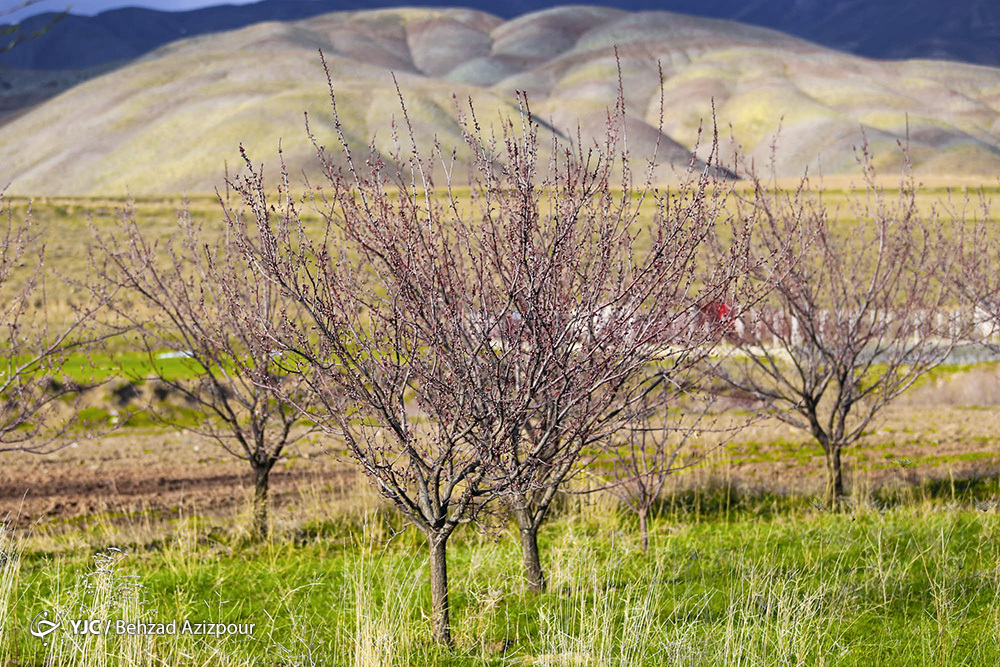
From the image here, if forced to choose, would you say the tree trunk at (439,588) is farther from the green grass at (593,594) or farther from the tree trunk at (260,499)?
the tree trunk at (260,499)

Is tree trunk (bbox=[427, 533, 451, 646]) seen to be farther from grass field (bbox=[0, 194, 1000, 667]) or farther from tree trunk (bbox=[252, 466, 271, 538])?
tree trunk (bbox=[252, 466, 271, 538])

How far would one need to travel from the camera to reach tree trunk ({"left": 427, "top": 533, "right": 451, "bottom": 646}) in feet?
17.4

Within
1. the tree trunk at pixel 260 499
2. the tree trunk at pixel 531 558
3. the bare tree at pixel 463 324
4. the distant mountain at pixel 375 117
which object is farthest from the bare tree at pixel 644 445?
the distant mountain at pixel 375 117

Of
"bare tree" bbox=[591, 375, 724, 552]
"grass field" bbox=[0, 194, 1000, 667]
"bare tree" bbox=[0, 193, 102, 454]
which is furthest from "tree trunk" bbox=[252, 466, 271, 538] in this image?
"bare tree" bbox=[591, 375, 724, 552]

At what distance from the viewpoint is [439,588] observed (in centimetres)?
537

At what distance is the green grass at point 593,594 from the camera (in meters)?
5.26

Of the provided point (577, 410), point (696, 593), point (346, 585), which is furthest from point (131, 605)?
point (696, 593)

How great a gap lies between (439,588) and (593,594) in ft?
4.11

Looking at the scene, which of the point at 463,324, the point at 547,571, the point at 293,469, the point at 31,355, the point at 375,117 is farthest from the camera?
the point at 375,117

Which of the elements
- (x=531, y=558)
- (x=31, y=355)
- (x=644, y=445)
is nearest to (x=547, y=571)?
(x=531, y=558)

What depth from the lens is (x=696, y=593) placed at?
6.57 meters

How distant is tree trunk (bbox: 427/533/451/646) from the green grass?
0.11m

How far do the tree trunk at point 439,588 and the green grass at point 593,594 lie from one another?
0.37 ft

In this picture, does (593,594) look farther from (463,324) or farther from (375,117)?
(375,117)
